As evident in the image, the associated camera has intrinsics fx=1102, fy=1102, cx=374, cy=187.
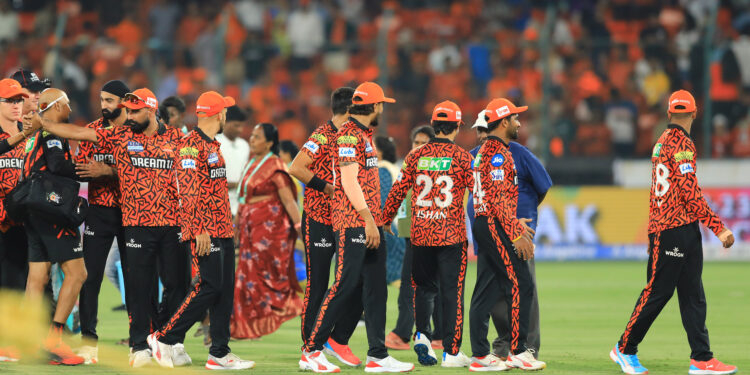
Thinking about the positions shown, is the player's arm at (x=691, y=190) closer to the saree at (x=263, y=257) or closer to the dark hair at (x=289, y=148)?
the saree at (x=263, y=257)

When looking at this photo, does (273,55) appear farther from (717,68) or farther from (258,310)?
(258,310)

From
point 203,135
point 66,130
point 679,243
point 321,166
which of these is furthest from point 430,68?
point 66,130

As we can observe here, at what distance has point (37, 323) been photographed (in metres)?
9.70

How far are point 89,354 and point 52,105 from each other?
2.17 m

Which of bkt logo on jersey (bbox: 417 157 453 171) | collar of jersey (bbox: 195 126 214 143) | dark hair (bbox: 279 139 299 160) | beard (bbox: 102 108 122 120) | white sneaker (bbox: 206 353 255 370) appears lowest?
white sneaker (bbox: 206 353 255 370)

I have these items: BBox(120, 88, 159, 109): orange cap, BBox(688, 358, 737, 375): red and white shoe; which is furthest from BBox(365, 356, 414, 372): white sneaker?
BBox(120, 88, 159, 109): orange cap

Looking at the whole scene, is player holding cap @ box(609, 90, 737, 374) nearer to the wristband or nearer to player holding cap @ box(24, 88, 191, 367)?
the wristband

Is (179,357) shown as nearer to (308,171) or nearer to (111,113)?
(308,171)

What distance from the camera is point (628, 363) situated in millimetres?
8984

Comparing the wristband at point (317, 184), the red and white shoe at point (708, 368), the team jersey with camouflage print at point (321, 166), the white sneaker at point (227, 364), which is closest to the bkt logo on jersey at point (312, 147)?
the team jersey with camouflage print at point (321, 166)

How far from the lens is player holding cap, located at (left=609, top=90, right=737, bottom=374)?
347 inches

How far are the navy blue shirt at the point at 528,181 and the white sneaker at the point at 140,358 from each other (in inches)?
117

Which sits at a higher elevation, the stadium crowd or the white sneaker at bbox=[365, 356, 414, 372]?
the stadium crowd

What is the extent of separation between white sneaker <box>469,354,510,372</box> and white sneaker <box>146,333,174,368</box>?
2501 mm
